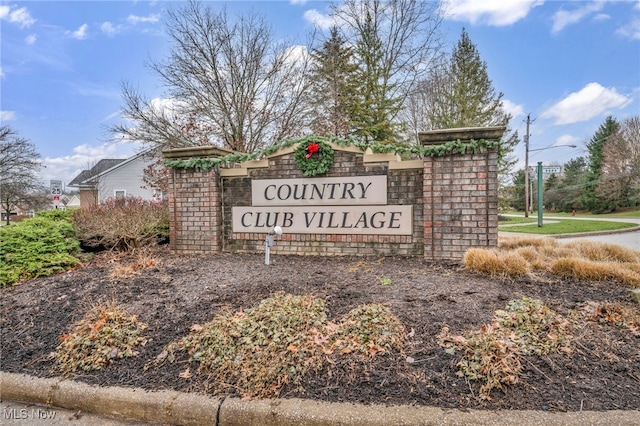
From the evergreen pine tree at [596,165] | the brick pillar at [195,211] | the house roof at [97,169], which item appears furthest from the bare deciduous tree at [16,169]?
the evergreen pine tree at [596,165]

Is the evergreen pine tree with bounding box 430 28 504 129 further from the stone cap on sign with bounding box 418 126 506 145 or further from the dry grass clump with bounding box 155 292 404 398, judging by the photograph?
the dry grass clump with bounding box 155 292 404 398

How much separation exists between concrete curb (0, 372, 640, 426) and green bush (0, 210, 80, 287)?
9.85 feet

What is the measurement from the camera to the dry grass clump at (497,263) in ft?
12.3

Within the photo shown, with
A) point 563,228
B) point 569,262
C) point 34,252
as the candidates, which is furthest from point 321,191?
point 563,228

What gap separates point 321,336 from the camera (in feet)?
7.91

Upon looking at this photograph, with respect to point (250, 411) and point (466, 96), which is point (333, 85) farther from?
point (250, 411)

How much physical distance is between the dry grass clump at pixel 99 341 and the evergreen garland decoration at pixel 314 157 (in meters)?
3.28

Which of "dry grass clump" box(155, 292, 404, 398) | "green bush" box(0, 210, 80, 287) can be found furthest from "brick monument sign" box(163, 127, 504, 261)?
"dry grass clump" box(155, 292, 404, 398)

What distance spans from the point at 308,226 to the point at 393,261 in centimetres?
144

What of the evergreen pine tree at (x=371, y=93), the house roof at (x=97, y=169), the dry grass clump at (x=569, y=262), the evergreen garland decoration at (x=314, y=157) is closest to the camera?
the dry grass clump at (x=569, y=262)

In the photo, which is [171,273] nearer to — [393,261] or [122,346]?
[122,346]

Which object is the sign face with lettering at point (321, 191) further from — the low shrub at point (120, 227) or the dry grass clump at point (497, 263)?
the low shrub at point (120, 227)

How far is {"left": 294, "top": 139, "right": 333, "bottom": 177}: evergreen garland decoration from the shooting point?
17.6 ft

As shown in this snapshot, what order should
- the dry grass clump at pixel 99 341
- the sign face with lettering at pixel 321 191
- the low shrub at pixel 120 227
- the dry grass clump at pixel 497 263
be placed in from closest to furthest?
the dry grass clump at pixel 99 341, the dry grass clump at pixel 497 263, the sign face with lettering at pixel 321 191, the low shrub at pixel 120 227
